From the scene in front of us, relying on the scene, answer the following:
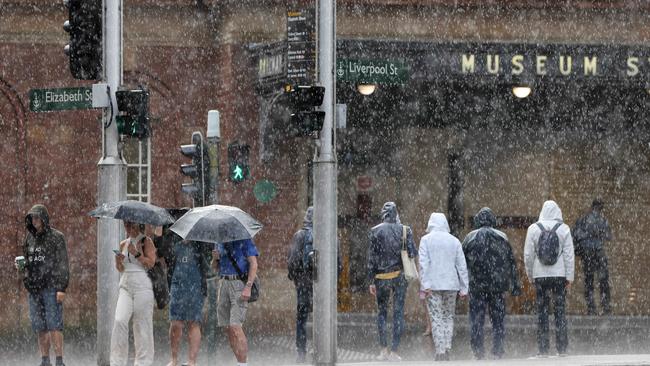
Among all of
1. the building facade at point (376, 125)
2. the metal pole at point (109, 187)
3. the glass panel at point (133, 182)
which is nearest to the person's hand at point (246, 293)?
the metal pole at point (109, 187)

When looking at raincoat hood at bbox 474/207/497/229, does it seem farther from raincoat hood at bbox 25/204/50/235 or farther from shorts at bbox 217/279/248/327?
raincoat hood at bbox 25/204/50/235

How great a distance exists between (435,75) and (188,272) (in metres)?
8.15

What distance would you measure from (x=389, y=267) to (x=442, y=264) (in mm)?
952

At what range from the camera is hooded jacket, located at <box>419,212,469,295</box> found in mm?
17703

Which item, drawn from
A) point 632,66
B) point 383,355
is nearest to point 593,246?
point 632,66

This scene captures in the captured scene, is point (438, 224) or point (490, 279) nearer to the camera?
point (490, 279)

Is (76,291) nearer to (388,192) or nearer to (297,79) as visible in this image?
(388,192)

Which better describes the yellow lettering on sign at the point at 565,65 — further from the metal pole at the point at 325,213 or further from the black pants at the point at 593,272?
the metal pole at the point at 325,213

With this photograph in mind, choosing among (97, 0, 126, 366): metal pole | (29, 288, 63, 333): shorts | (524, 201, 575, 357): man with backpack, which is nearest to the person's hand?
(97, 0, 126, 366): metal pole

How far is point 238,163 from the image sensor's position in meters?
18.7

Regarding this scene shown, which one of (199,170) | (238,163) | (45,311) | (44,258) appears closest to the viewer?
(44,258)

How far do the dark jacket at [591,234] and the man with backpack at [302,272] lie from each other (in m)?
7.36

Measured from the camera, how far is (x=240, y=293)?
15.5 m

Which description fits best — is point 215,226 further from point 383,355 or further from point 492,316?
point 492,316
